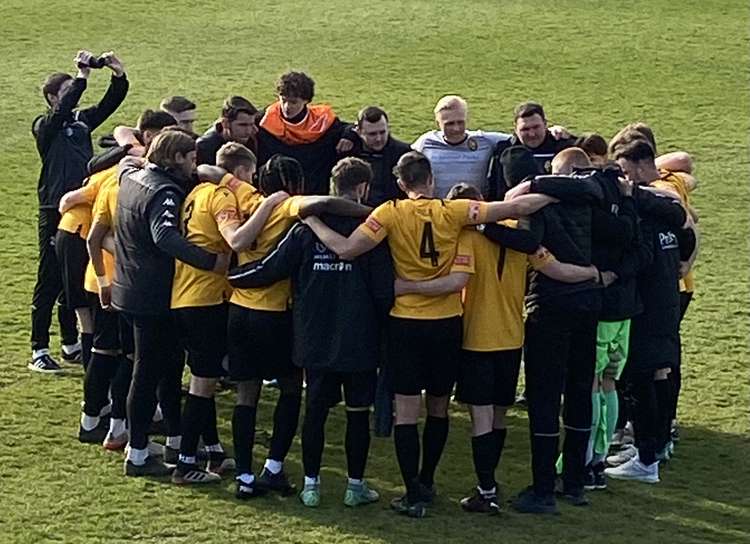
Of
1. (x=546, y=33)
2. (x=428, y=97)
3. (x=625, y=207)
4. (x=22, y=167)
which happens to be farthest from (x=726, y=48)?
(x=625, y=207)

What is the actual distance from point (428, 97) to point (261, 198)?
10616 mm

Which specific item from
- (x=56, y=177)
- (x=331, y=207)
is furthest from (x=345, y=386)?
(x=56, y=177)

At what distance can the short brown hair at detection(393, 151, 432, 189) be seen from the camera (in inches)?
296

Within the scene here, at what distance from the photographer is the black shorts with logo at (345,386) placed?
7613 mm

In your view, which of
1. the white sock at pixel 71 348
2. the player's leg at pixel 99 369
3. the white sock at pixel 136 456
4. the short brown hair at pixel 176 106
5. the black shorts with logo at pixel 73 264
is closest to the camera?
the white sock at pixel 136 456

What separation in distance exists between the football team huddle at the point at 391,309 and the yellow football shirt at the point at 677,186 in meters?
0.04

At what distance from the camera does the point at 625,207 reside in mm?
7918

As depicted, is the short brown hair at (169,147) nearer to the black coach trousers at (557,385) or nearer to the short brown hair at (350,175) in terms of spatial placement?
the short brown hair at (350,175)

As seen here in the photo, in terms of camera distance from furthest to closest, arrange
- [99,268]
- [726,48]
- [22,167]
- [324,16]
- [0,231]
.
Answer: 1. [324,16]
2. [726,48]
3. [22,167]
4. [0,231]
5. [99,268]

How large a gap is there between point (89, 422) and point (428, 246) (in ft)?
8.09

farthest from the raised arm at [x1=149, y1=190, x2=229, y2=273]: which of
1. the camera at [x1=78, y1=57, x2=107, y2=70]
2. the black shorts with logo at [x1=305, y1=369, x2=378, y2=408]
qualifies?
the camera at [x1=78, y1=57, x2=107, y2=70]

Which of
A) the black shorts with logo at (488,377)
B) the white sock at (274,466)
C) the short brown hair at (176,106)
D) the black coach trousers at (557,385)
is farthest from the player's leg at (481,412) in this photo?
the short brown hair at (176,106)

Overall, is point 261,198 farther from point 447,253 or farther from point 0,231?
point 0,231

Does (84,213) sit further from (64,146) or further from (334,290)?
(334,290)
